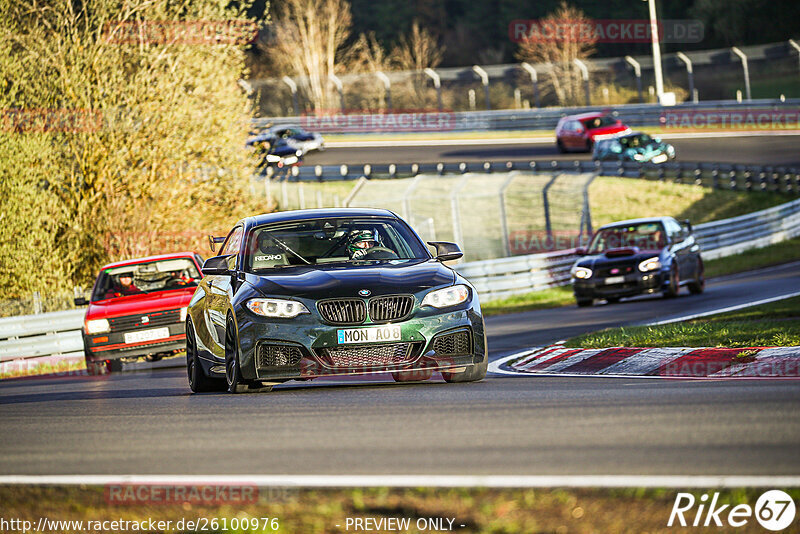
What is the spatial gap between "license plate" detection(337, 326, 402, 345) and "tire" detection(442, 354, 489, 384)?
0.81 meters

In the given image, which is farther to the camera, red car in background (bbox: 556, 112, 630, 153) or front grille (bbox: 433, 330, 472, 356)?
red car in background (bbox: 556, 112, 630, 153)

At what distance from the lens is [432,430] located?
6609 millimetres

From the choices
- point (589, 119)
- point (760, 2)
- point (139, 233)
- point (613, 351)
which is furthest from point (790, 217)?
point (760, 2)

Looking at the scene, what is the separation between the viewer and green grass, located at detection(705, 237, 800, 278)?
30766mm

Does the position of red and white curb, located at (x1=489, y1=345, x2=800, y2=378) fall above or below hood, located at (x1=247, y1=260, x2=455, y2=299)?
below

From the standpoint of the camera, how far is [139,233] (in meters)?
26.6

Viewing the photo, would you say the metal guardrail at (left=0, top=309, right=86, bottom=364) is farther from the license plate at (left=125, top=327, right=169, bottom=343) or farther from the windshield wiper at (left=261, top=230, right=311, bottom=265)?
the windshield wiper at (left=261, top=230, right=311, bottom=265)

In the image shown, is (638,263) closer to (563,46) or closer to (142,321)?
(142,321)

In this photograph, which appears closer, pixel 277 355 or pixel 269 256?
pixel 277 355

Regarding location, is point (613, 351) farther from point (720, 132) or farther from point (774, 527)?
point (720, 132)

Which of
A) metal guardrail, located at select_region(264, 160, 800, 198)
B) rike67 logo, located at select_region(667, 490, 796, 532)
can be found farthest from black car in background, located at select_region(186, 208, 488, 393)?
metal guardrail, located at select_region(264, 160, 800, 198)

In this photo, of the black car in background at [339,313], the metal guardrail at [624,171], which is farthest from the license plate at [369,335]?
the metal guardrail at [624,171]

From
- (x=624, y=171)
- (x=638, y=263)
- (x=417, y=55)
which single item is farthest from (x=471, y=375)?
(x=417, y=55)

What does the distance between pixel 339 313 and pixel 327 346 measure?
0.25 m
